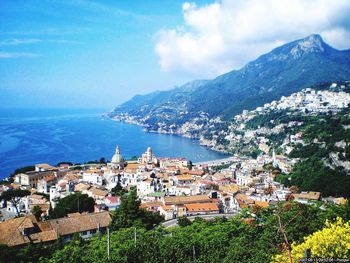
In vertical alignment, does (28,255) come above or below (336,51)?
below

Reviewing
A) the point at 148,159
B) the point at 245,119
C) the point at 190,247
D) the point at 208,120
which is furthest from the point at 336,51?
the point at 190,247

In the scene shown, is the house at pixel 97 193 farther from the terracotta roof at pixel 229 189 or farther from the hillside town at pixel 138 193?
the terracotta roof at pixel 229 189

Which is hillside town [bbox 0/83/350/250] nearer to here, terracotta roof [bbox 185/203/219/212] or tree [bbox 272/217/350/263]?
terracotta roof [bbox 185/203/219/212]

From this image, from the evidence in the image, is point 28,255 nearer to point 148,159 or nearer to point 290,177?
point 290,177

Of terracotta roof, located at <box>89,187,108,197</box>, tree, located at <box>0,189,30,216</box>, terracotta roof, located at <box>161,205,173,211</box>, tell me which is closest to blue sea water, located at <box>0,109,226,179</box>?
tree, located at <box>0,189,30,216</box>

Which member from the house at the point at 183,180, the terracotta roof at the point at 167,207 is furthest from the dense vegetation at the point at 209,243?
the house at the point at 183,180
